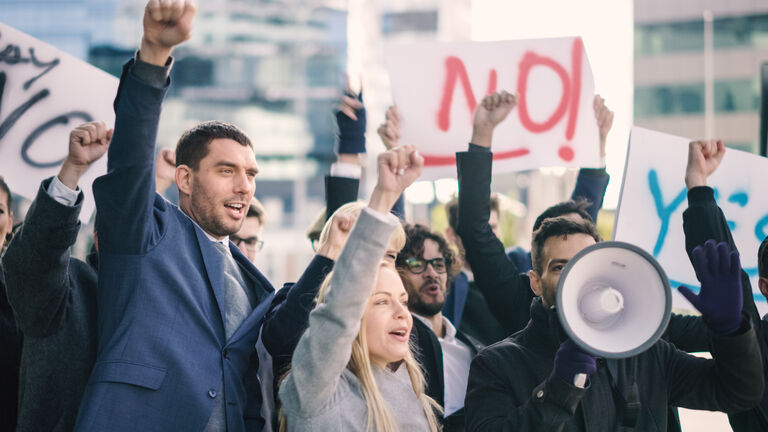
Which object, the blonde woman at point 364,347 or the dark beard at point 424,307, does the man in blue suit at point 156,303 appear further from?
the dark beard at point 424,307

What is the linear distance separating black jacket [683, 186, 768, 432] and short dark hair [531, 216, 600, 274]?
32 cm

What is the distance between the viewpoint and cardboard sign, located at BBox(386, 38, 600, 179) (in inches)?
150

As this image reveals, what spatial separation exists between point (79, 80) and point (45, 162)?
378 millimetres

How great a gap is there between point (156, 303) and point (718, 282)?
1.52m

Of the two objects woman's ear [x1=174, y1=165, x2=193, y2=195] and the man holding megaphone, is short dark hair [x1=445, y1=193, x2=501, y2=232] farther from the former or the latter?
woman's ear [x1=174, y1=165, x2=193, y2=195]

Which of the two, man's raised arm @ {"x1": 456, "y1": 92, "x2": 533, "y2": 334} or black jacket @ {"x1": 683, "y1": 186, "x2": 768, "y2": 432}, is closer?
black jacket @ {"x1": 683, "y1": 186, "x2": 768, "y2": 432}

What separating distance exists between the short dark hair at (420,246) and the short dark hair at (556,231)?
730mm

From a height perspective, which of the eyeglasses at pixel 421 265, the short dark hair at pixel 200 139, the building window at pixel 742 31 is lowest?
the eyeglasses at pixel 421 265

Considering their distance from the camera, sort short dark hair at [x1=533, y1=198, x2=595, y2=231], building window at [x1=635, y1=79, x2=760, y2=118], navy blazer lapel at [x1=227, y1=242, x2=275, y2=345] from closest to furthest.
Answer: navy blazer lapel at [x1=227, y1=242, x2=275, y2=345] < short dark hair at [x1=533, y1=198, x2=595, y2=231] < building window at [x1=635, y1=79, x2=760, y2=118]

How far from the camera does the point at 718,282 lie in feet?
7.61

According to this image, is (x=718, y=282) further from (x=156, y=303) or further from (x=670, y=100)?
(x=670, y=100)

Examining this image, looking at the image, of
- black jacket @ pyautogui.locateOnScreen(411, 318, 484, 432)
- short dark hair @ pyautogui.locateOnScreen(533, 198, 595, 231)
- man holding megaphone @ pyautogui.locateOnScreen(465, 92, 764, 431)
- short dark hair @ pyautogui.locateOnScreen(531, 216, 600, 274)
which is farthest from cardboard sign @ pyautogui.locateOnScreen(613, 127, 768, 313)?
black jacket @ pyautogui.locateOnScreen(411, 318, 484, 432)

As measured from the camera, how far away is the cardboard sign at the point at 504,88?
3822 mm

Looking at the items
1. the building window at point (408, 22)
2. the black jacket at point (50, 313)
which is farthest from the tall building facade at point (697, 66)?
the black jacket at point (50, 313)
